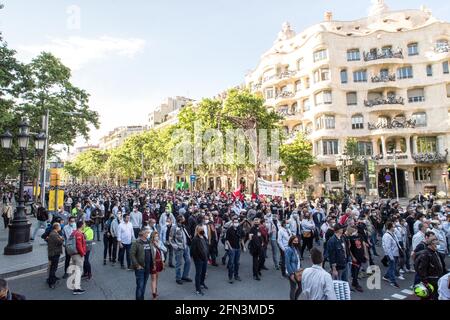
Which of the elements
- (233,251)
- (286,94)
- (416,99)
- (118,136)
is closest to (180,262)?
(233,251)

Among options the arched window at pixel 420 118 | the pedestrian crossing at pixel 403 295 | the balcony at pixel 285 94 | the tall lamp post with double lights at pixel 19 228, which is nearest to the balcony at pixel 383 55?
the arched window at pixel 420 118

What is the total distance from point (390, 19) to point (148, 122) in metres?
78.6

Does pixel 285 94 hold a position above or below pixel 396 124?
above

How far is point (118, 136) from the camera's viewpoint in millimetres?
124312

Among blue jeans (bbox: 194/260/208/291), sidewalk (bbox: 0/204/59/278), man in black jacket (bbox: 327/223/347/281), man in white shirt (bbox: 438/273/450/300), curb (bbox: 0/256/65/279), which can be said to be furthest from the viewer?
sidewalk (bbox: 0/204/59/278)

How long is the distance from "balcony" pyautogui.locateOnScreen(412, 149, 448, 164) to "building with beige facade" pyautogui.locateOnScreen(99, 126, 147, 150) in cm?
8706

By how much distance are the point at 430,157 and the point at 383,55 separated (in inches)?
549

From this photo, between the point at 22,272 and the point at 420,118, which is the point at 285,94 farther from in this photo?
the point at 22,272

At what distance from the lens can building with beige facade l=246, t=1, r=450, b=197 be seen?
36250 millimetres

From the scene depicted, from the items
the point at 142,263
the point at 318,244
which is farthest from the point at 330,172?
the point at 142,263

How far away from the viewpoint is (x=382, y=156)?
36.1 metres

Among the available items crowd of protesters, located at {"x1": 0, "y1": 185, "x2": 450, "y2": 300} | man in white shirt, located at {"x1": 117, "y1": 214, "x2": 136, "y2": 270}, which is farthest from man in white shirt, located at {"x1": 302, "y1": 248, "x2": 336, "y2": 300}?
man in white shirt, located at {"x1": 117, "y1": 214, "x2": 136, "y2": 270}

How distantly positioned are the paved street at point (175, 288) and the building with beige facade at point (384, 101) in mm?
30356

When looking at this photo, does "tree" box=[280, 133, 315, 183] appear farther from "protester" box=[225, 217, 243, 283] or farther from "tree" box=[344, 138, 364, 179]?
"protester" box=[225, 217, 243, 283]
